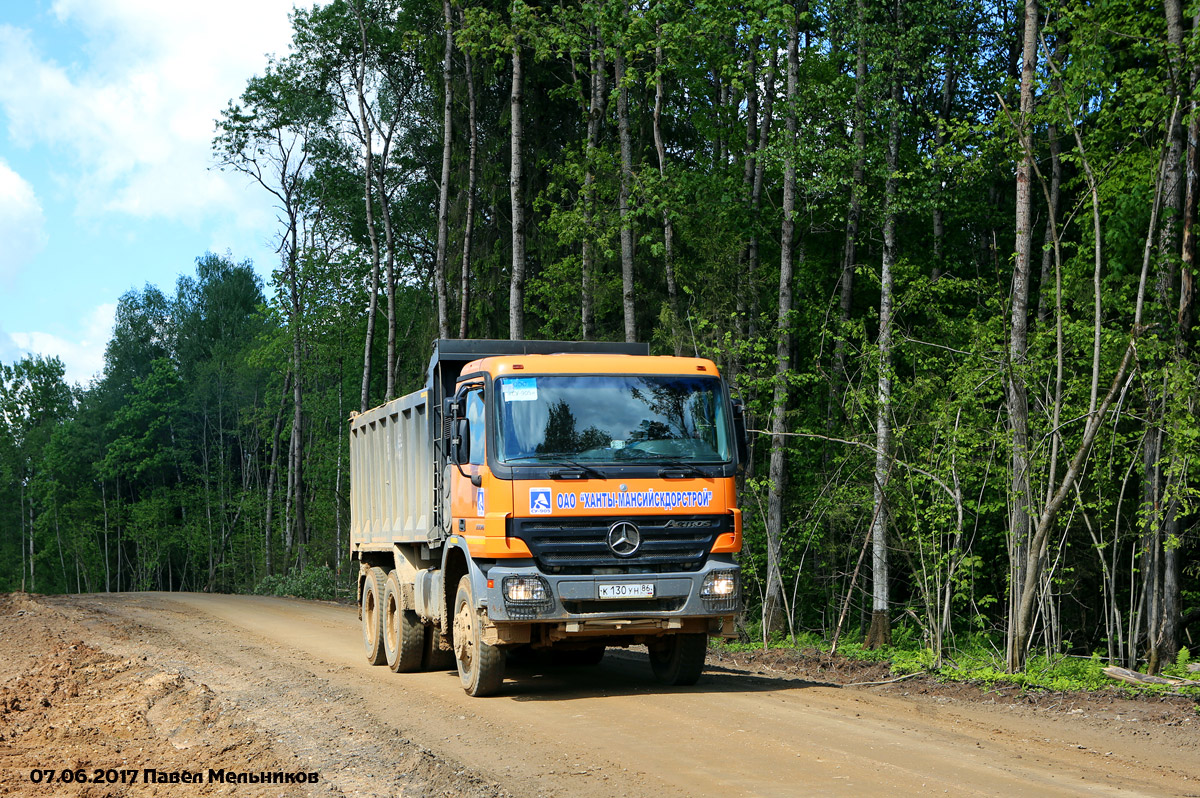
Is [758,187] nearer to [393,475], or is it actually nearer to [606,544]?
[393,475]

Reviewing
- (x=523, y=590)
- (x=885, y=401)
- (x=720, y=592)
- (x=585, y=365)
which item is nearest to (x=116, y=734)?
(x=523, y=590)

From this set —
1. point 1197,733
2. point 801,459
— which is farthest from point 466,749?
point 801,459

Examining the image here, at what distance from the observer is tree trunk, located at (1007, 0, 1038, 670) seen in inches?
453

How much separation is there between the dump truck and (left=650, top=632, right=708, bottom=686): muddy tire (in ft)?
0.06

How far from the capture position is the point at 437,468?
1120 centimetres

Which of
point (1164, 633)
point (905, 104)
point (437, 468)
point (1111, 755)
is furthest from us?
point (905, 104)

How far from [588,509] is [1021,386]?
17.9ft

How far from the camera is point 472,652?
1012 cm

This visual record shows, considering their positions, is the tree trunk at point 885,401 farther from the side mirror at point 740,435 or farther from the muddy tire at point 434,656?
the muddy tire at point 434,656

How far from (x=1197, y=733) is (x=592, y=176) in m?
17.4

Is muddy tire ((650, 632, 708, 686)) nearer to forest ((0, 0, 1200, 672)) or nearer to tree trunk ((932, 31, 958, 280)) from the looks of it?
forest ((0, 0, 1200, 672))

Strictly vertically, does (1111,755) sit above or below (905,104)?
below

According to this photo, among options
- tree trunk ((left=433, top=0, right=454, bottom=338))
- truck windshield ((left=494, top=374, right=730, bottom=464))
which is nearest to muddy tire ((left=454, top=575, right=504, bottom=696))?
truck windshield ((left=494, top=374, right=730, bottom=464))

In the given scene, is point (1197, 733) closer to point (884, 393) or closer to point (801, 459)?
point (884, 393)
